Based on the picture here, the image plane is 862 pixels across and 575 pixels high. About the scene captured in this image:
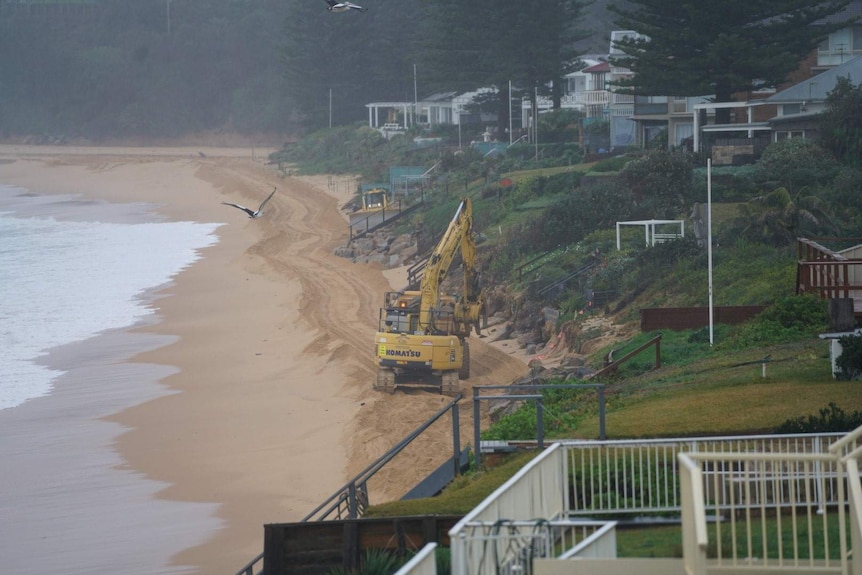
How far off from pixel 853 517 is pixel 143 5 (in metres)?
167

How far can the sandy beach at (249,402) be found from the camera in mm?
21344

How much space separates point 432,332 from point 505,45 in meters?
45.1

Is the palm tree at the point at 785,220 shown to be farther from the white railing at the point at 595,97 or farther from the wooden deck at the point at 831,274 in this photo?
the white railing at the point at 595,97

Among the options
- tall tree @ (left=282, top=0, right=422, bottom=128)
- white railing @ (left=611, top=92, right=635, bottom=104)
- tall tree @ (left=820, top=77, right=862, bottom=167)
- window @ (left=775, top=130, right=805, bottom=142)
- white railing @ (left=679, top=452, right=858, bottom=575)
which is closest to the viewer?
white railing @ (left=679, top=452, right=858, bottom=575)

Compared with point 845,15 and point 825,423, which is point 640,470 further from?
point 845,15

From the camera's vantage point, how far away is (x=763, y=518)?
9.29m

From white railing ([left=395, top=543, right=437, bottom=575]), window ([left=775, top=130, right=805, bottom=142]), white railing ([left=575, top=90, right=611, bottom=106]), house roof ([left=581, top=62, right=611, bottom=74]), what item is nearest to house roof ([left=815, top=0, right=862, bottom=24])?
window ([left=775, top=130, right=805, bottom=142])

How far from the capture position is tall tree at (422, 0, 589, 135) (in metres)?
69.8

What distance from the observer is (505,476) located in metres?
15.0

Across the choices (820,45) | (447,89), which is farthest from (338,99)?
(820,45)

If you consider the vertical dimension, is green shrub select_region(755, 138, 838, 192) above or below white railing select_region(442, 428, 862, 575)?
above

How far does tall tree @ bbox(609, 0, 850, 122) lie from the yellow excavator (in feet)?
65.5

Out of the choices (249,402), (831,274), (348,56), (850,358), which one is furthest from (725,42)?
(348,56)

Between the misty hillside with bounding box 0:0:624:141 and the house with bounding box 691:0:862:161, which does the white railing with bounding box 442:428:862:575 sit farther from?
the misty hillside with bounding box 0:0:624:141
